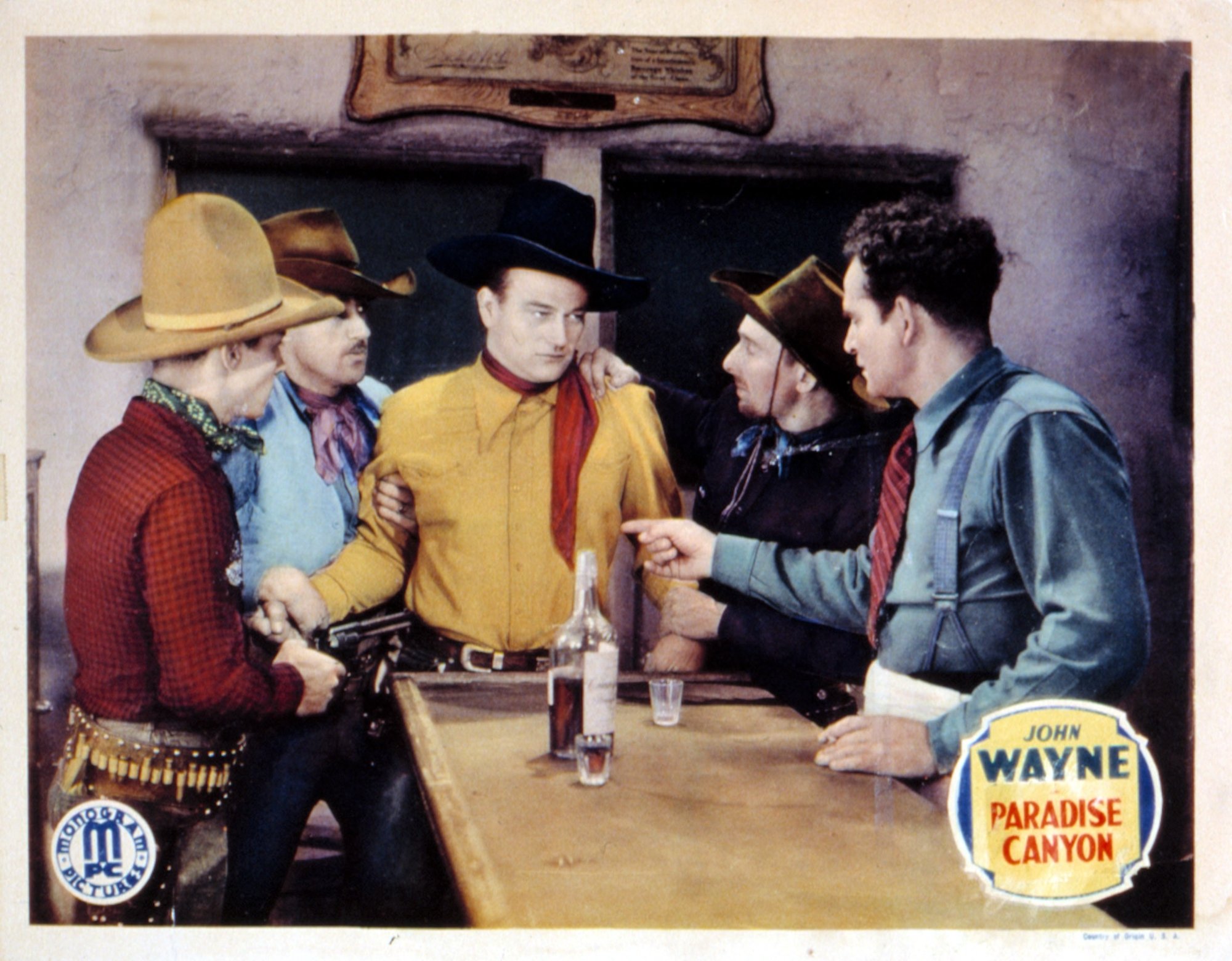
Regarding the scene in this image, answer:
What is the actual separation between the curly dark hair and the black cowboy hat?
0.47 meters

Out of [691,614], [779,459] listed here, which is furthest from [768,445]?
[691,614]

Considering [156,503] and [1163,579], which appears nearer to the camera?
[156,503]

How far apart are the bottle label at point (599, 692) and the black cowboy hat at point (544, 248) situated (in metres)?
0.85

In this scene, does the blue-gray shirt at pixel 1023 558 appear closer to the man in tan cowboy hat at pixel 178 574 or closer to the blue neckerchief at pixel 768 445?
the blue neckerchief at pixel 768 445

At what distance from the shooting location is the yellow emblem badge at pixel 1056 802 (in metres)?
2.15

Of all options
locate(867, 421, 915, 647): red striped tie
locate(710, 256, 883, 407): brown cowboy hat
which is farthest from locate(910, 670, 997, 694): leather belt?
locate(710, 256, 883, 407): brown cowboy hat

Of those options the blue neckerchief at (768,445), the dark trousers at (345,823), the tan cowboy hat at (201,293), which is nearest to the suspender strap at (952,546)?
the blue neckerchief at (768,445)

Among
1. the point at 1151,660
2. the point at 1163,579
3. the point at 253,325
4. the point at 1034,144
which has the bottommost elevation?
the point at 1151,660

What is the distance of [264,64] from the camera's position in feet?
7.36

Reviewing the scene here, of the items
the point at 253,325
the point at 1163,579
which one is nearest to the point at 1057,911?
the point at 1163,579

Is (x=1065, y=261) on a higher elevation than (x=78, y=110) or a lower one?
lower

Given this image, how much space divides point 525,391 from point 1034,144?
3.96 feet

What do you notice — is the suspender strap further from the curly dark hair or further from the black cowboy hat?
the black cowboy hat

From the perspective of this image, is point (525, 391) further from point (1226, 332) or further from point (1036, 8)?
point (1226, 332)
